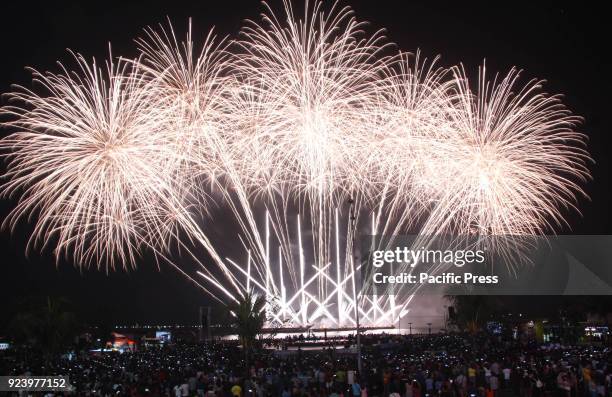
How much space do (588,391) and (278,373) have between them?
10.5 metres

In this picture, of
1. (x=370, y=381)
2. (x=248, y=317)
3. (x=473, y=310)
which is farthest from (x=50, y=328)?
(x=473, y=310)

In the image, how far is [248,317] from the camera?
46.0 metres

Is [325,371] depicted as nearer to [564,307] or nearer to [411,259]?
[411,259]

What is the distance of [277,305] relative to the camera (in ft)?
185

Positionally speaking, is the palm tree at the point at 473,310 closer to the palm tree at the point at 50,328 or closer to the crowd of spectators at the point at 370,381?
the crowd of spectators at the point at 370,381

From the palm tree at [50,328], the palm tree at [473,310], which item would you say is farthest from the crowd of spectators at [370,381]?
the palm tree at [473,310]

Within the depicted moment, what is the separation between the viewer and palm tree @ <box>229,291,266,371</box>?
1802 inches

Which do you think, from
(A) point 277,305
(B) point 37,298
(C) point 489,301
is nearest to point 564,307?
(C) point 489,301

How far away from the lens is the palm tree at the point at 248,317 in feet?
150

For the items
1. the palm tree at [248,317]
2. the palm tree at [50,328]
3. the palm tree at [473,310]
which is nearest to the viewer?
the palm tree at [50,328]

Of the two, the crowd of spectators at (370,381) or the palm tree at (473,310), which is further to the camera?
the palm tree at (473,310)

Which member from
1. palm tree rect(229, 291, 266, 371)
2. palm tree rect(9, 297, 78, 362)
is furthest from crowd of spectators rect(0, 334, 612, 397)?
palm tree rect(229, 291, 266, 371)

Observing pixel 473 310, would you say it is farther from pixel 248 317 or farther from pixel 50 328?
pixel 50 328

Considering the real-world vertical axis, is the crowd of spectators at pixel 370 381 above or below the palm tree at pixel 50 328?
below
